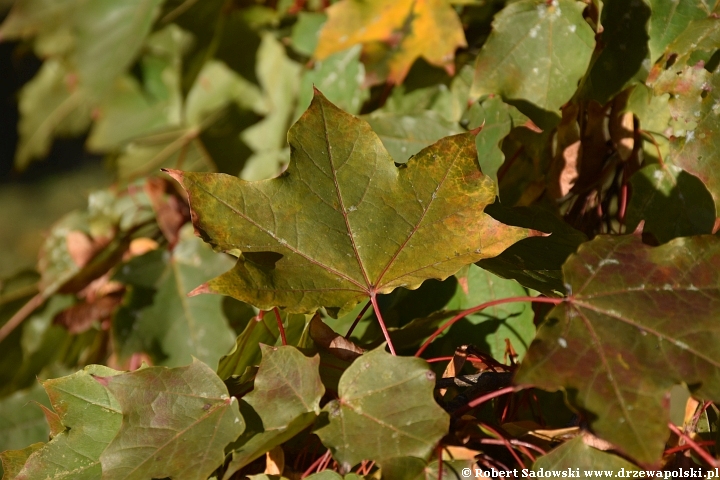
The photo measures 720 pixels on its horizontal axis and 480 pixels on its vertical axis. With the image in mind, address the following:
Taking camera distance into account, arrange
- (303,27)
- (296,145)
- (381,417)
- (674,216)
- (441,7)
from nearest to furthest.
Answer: (381,417) → (296,145) → (674,216) → (441,7) → (303,27)

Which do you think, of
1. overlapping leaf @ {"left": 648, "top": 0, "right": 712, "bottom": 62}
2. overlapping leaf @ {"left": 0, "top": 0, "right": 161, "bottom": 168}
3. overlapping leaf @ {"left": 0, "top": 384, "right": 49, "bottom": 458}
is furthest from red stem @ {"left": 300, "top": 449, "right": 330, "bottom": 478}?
overlapping leaf @ {"left": 0, "top": 0, "right": 161, "bottom": 168}

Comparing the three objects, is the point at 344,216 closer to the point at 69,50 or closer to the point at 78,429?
the point at 78,429

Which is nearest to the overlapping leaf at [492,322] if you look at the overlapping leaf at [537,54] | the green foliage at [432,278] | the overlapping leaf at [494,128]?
the green foliage at [432,278]

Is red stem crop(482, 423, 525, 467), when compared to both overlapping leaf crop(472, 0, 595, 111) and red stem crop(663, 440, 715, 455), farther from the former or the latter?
overlapping leaf crop(472, 0, 595, 111)

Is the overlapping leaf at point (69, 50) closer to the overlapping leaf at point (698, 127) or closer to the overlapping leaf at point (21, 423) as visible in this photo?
the overlapping leaf at point (21, 423)

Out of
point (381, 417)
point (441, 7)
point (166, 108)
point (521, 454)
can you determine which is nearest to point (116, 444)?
point (381, 417)

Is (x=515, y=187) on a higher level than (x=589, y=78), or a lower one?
lower

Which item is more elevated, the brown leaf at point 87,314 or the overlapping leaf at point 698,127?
the overlapping leaf at point 698,127

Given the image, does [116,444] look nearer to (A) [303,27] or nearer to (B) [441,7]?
(B) [441,7]
